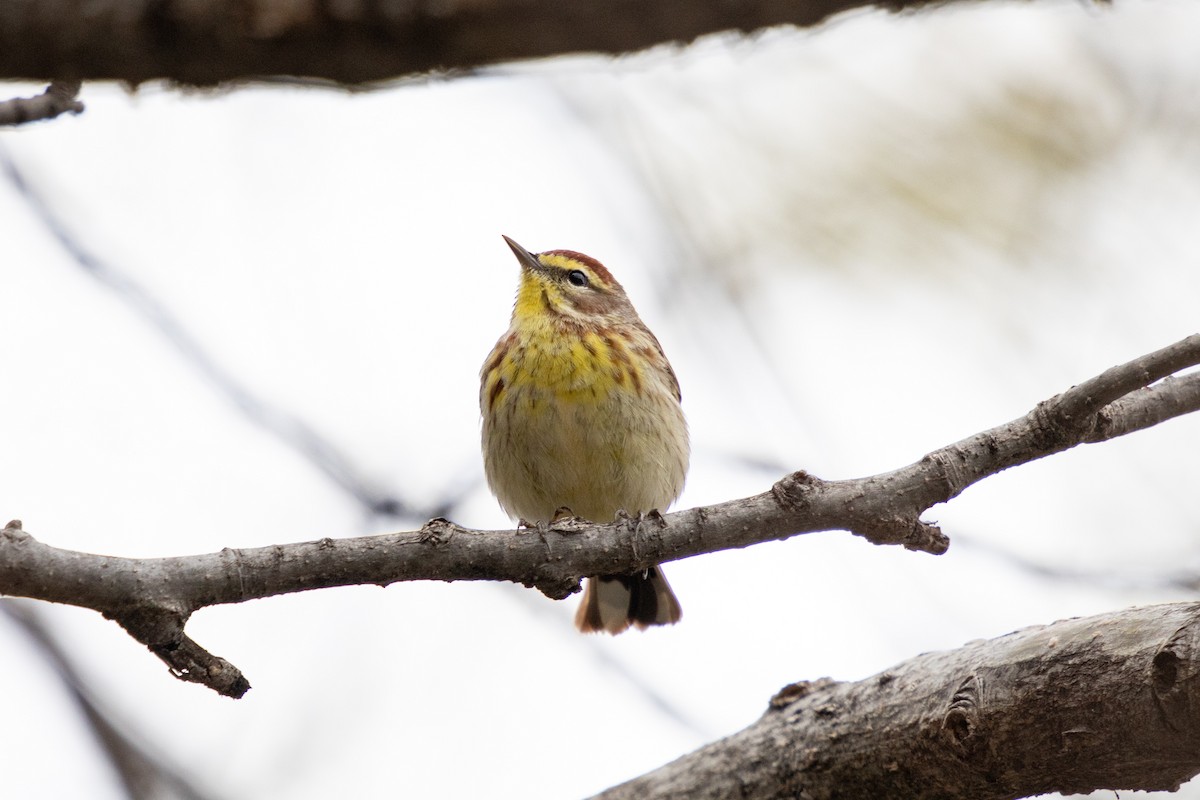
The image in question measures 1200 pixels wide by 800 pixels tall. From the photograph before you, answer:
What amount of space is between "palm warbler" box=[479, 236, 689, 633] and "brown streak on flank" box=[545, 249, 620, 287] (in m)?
0.71

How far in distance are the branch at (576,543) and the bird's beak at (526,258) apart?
14.0 ft

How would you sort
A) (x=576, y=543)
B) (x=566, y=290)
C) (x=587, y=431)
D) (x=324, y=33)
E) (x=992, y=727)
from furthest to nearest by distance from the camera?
(x=566, y=290)
(x=587, y=431)
(x=576, y=543)
(x=992, y=727)
(x=324, y=33)

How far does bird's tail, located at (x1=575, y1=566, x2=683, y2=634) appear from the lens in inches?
299

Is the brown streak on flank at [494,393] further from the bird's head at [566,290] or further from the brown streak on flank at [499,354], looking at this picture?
the bird's head at [566,290]

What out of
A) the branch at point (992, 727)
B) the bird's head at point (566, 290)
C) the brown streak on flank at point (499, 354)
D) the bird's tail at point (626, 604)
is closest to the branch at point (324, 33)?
the branch at point (992, 727)

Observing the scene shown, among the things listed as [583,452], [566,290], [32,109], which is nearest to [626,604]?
[583,452]

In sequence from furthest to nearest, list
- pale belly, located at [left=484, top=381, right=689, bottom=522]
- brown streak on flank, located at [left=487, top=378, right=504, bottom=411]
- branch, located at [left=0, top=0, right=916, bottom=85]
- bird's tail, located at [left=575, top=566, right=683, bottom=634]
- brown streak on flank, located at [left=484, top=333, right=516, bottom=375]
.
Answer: bird's tail, located at [left=575, top=566, right=683, bottom=634] → brown streak on flank, located at [left=484, top=333, right=516, bottom=375] → brown streak on flank, located at [left=487, top=378, right=504, bottom=411] → pale belly, located at [left=484, top=381, right=689, bottom=522] → branch, located at [left=0, top=0, right=916, bottom=85]

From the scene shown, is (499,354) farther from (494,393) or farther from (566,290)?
(566,290)

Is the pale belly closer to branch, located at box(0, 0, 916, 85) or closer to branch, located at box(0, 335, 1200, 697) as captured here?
branch, located at box(0, 335, 1200, 697)

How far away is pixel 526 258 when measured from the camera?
819 centimetres

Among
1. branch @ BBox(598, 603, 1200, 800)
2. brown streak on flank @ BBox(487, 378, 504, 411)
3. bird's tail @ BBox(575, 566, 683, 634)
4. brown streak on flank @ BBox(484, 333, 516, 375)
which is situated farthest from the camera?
bird's tail @ BBox(575, 566, 683, 634)

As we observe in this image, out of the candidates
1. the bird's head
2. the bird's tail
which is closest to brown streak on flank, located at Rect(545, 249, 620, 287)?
the bird's head

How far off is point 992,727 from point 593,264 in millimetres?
5606

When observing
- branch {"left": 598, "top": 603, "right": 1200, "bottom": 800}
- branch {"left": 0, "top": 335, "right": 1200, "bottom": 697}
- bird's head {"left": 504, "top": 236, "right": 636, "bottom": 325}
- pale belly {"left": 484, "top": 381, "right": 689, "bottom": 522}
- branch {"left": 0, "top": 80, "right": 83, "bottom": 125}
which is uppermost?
bird's head {"left": 504, "top": 236, "right": 636, "bottom": 325}
